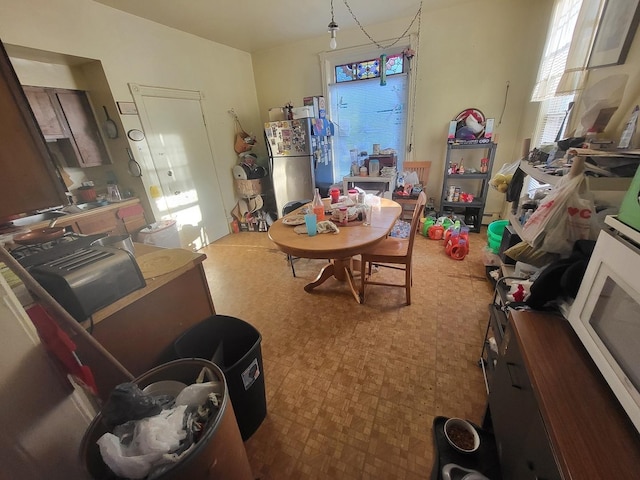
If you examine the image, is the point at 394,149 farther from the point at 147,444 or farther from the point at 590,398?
the point at 147,444

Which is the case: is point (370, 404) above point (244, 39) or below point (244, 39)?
below

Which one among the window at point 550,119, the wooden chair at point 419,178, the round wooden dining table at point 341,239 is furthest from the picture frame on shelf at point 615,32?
the wooden chair at point 419,178

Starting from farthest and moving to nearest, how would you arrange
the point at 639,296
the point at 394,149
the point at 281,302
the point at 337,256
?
1. the point at 394,149
2. the point at 281,302
3. the point at 337,256
4. the point at 639,296

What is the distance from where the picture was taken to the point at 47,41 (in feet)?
6.86

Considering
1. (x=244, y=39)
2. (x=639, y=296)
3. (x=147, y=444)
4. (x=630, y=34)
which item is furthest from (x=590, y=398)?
(x=244, y=39)

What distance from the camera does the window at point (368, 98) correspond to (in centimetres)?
343

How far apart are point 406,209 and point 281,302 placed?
7.58ft

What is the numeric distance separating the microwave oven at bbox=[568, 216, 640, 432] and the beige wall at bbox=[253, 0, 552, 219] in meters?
2.92

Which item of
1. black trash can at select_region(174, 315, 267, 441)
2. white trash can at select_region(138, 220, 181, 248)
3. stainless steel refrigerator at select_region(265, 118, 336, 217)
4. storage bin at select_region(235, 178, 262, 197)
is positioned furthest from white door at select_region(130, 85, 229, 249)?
black trash can at select_region(174, 315, 267, 441)

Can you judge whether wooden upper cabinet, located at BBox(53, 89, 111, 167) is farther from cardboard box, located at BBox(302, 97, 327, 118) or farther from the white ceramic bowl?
the white ceramic bowl

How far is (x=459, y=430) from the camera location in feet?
3.89

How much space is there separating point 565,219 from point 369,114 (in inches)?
128

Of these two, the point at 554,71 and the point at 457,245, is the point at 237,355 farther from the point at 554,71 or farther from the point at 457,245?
the point at 554,71

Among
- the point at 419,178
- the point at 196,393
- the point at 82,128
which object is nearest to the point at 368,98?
the point at 419,178
